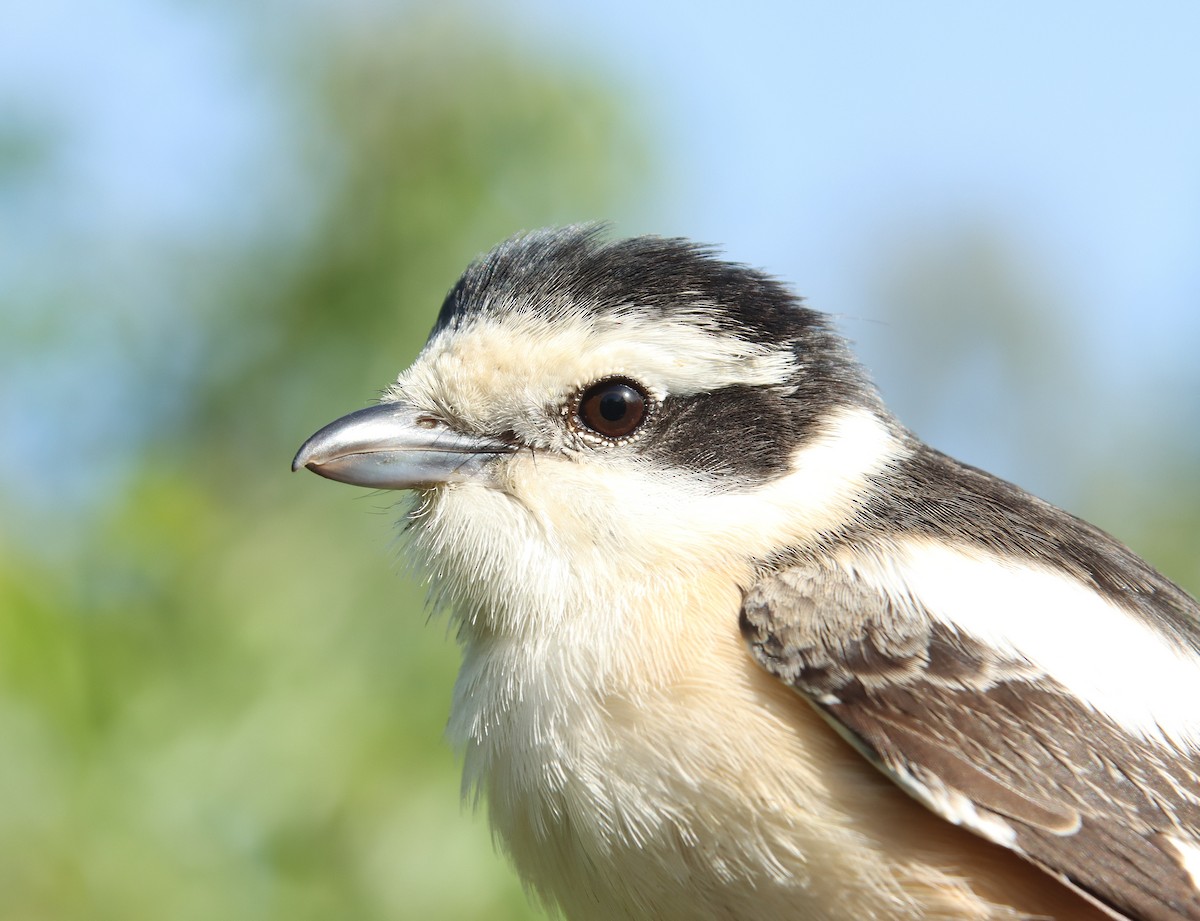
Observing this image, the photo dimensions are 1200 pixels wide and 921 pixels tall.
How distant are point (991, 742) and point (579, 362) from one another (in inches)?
45.2

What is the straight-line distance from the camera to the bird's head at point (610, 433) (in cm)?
264

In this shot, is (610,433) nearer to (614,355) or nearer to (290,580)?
(614,355)

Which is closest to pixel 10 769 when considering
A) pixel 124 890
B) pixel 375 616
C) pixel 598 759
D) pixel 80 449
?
pixel 124 890

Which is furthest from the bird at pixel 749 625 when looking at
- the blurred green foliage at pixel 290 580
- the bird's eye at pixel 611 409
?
the blurred green foliage at pixel 290 580

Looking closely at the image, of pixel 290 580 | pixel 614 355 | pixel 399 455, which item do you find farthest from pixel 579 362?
pixel 290 580

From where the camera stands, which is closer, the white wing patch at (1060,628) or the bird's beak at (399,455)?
the white wing patch at (1060,628)

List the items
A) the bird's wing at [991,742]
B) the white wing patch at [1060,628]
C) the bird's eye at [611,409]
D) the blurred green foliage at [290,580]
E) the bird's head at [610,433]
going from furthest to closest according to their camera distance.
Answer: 1. the blurred green foliage at [290,580]
2. the bird's eye at [611,409]
3. the bird's head at [610,433]
4. the white wing patch at [1060,628]
5. the bird's wing at [991,742]

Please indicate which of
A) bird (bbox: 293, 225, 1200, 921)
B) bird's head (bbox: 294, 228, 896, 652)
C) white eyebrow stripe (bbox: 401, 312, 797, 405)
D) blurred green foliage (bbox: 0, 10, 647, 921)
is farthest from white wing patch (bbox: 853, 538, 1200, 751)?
blurred green foliage (bbox: 0, 10, 647, 921)

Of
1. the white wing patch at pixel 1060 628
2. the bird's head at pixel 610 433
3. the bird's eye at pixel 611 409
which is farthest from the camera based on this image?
the bird's eye at pixel 611 409

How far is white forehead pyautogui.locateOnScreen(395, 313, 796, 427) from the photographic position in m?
2.78

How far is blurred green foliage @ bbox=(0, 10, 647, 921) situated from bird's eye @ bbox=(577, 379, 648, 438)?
1.94 ft

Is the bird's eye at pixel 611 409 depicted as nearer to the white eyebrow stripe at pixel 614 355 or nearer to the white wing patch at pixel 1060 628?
the white eyebrow stripe at pixel 614 355

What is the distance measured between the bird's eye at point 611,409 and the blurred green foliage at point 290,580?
593mm

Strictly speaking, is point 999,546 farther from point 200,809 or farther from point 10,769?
point 10,769
